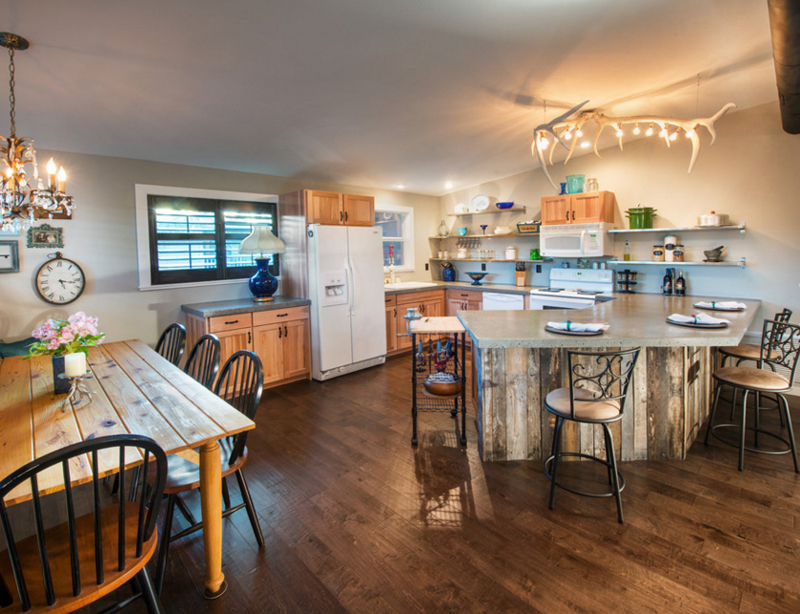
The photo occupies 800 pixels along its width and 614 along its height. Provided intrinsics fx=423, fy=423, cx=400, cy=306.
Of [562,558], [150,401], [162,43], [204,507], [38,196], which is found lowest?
[562,558]

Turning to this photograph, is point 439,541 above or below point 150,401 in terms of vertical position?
below

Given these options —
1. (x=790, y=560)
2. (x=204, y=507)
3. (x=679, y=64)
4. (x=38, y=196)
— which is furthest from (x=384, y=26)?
(x=790, y=560)

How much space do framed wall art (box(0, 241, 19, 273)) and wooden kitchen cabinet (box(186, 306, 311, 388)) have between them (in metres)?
1.31

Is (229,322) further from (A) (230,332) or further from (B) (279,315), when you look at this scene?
(B) (279,315)

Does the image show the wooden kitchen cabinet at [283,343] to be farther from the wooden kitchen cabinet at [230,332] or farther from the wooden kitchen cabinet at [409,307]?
the wooden kitchen cabinet at [409,307]

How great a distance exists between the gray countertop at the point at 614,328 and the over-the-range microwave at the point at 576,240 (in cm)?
116

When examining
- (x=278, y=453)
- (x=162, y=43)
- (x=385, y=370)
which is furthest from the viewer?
(x=385, y=370)

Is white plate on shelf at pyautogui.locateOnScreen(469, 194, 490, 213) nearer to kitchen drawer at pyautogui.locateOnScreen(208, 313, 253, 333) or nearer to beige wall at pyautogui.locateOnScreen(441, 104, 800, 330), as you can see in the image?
beige wall at pyautogui.locateOnScreen(441, 104, 800, 330)

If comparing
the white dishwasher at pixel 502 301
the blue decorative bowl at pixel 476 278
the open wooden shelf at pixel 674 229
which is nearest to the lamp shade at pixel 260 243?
the white dishwasher at pixel 502 301

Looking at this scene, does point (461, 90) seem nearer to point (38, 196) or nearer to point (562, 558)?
point (38, 196)

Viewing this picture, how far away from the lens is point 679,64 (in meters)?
2.97

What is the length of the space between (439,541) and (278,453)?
1.38 m

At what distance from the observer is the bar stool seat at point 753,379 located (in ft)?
8.21

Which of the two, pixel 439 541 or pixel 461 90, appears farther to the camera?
pixel 461 90
